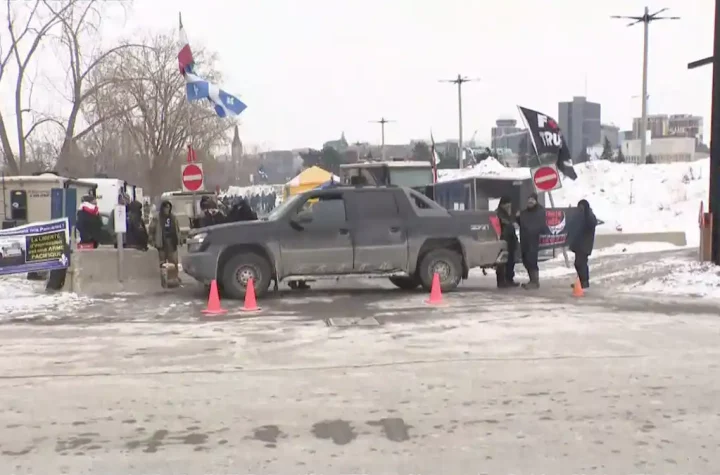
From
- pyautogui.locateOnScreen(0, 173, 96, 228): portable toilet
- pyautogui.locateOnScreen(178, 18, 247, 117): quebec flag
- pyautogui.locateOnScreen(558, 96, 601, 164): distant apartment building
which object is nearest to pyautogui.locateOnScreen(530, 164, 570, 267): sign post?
pyautogui.locateOnScreen(178, 18, 247, 117): quebec flag

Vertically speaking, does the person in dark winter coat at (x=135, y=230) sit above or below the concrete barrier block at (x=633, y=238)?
above

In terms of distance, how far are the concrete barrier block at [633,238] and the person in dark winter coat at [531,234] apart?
25.3ft

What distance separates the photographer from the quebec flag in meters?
17.7

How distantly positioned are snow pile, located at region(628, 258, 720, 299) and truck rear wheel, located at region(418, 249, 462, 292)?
3.24m

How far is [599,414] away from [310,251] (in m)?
7.25

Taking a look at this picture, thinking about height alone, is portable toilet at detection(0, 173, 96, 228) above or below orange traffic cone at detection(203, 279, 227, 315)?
above

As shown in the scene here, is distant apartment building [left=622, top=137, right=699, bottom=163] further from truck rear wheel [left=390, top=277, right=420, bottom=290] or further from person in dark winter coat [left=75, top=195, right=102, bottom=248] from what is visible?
person in dark winter coat [left=75, top=195, right=102, bottom=248]

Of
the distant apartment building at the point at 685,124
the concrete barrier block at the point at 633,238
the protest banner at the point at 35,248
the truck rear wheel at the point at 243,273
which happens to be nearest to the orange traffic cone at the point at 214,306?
the truck rear wheel at the point at 243,273

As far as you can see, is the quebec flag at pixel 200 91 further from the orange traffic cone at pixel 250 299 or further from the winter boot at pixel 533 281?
the winter boot at pixel 533 281

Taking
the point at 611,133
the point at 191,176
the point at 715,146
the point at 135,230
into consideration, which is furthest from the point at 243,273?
the point at 611,133

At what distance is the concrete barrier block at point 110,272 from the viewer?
13.2 m

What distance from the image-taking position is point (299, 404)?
20.6 feet

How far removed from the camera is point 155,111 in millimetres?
38656

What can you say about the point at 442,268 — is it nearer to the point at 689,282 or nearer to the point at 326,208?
the point at 326,208
